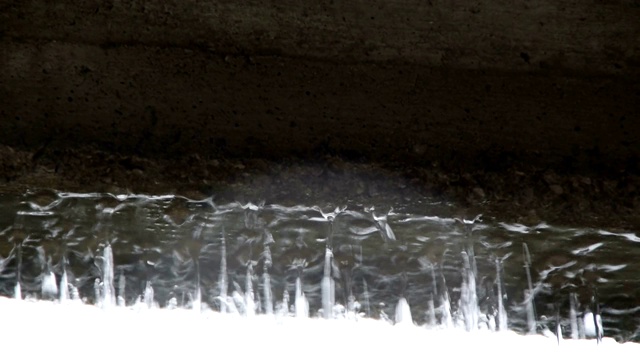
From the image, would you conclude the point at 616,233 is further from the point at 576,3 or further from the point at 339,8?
the point at 339,8

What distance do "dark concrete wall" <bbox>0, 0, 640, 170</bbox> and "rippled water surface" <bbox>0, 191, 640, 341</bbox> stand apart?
19cm

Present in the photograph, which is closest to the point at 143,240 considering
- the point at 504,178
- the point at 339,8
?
the point at 339,8

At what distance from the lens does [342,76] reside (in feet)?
6.19

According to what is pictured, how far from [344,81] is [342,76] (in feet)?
0.05

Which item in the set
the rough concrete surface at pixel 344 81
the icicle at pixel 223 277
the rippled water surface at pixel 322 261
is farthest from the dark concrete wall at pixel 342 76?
the icicle at pixel 223 277

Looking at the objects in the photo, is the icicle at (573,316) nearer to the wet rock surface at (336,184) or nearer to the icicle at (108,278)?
the wet rock surface at (336,184)

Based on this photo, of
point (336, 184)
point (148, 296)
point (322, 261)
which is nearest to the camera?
point (336, 184)

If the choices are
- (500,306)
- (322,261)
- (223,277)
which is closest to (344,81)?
(322,261)

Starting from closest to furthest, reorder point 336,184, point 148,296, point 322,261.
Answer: point 336,184 < point 322,261 < point 148,296

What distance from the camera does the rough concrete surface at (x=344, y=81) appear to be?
1.84 meters

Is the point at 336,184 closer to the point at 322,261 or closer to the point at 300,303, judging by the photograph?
the point at 322,261

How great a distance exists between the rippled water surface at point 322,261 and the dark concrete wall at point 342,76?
0.19 meters

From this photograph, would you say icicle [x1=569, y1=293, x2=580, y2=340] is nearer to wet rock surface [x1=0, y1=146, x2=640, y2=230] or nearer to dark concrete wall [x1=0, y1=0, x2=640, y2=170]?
wet rock surface [x1=0, y1=146, x2=640, y2=230]

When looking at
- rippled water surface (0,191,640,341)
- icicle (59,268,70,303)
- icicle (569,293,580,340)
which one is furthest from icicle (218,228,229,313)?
icicle (569,293,580,340)
